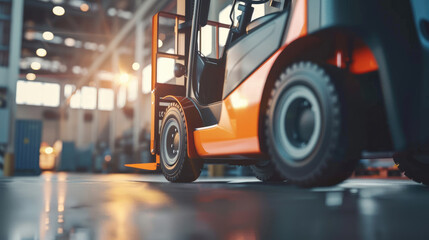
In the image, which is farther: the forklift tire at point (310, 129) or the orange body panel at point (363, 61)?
the orange body panel at point (363, 61)

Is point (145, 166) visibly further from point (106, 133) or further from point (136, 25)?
point (106, 133)

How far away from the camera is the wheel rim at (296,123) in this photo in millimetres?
2527

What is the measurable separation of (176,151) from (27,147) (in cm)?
1101

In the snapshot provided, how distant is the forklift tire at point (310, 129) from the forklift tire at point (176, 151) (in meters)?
1.58

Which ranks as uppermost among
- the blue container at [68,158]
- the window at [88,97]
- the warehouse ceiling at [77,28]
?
the warehouse ceiling at [77,28]

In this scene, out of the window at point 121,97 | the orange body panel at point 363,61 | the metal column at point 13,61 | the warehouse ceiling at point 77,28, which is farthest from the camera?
the window at point 121,97

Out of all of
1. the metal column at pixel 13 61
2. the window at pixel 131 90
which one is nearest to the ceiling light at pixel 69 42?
the window at pixel 131 90

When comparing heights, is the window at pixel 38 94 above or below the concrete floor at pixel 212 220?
above

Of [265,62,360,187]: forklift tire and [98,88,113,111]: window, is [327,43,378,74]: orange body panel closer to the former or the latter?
[265,62,360,187]: forklift tire

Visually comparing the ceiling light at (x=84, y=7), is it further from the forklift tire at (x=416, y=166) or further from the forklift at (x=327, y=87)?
the forklift tire at (x=416, y=166)

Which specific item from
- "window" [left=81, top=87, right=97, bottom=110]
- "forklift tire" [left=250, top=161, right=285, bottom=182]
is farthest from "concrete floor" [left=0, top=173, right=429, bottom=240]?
"window" [left=81, top=87, right=97, bottom=110]

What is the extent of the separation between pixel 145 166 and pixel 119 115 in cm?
2014

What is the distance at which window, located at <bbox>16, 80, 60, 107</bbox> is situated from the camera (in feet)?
112

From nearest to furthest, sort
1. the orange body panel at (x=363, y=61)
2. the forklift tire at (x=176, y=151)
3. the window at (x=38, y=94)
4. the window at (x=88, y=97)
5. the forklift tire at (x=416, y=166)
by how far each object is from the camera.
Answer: the orange body panel at (x=363, y=61), the forklift tire at (x=416, y=166), the forklift tire at (x=176, y=151), the window at (x=88, y=97), the window at (x=38, y=94)
